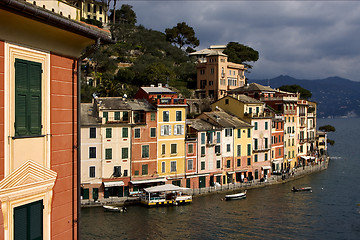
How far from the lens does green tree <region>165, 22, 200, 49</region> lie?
123875 mm

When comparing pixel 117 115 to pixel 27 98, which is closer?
pixel 27 98

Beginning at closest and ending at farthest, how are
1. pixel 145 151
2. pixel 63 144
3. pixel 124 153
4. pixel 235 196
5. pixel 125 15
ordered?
pixel 63 144, pixel 124 153, pixel 145 151, pixel 235 196, pixel 125 15

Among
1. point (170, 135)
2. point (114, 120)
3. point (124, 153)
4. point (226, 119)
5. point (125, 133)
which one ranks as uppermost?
point (226, 119)

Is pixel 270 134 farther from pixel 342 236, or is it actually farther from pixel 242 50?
pixel 242 50

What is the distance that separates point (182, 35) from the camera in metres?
125

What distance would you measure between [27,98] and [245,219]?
42605 millimetres

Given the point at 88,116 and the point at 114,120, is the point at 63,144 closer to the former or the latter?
the point at 114,120

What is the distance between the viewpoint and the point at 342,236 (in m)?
41.4

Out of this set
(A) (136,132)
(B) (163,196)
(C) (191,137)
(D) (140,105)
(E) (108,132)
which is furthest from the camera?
(C) (191,137)

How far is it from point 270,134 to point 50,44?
220 ft

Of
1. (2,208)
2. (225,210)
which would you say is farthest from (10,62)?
(225,210)

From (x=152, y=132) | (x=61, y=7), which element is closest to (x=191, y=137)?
(x=152, y=132)

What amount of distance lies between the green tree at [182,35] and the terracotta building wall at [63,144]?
118m

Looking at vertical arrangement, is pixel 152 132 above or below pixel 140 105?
below
